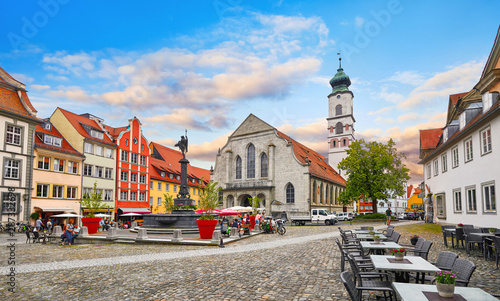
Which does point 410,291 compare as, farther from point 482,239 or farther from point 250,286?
point 482,239

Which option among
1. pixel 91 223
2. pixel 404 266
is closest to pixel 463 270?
pixel 404 266

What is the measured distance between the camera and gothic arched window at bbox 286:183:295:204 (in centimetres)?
5212

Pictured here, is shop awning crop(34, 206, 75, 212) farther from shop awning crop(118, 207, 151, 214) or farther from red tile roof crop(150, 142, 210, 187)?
red tile roof crop(150, 142, 210, 187)

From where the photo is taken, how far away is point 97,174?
1734 inches

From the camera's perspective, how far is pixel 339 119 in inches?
3194

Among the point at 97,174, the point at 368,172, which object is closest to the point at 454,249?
the point at 368,172

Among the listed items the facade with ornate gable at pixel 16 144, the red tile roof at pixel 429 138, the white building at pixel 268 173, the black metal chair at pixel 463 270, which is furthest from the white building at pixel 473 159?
the facade with ornate gable at pixel 16 144

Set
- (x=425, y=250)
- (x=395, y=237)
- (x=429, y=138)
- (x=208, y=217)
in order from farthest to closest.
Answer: (x=429, y=138) < (x=208, y=217) < (x=395, y=237) < (x=425, y=250)

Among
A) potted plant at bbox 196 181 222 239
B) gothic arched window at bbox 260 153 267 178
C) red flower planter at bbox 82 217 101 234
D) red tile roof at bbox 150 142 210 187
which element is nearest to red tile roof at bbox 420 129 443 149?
gothic arched window at bbox 260 153 267 178

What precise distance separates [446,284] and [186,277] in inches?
280

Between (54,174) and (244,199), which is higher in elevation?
(54,174)

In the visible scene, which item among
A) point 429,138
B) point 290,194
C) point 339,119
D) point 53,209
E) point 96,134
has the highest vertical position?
point 339,119

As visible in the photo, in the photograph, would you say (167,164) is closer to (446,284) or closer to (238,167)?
(238,167)

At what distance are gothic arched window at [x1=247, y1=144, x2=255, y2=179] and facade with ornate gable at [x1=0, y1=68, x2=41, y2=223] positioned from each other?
3096 cm
